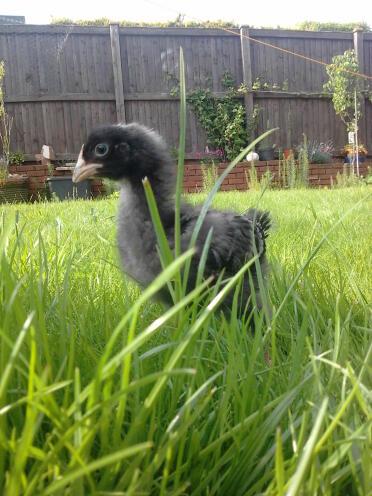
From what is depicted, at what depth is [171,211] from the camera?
158 centimetres

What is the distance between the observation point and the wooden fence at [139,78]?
1004cm

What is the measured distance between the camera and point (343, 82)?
35.2 feet

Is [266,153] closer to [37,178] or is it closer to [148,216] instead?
[37,178]

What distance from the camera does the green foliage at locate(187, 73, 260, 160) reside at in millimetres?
10719

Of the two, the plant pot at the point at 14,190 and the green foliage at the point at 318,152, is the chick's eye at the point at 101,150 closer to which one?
the plant pot at the point at 14,190

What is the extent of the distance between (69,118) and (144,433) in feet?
33.9

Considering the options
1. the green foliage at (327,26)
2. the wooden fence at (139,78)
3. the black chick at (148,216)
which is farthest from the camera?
the green foliage at (327,26)

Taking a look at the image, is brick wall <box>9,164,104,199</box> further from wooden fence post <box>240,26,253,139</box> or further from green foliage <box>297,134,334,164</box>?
green foliage <box>297,134,334,164</box>

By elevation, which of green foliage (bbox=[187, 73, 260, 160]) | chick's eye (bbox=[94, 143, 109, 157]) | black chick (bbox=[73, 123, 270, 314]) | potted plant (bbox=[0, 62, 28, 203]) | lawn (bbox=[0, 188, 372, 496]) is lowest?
lawn (bbox=[0, 188, 372, 496])

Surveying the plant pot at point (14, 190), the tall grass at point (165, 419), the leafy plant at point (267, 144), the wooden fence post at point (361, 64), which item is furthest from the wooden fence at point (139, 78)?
the tall grass at point (165, 419)

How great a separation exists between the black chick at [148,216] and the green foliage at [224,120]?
359 inches

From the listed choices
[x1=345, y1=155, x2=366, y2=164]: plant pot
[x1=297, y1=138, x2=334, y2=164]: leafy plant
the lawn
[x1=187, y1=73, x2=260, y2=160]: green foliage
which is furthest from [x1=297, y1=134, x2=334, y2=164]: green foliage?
the lawn

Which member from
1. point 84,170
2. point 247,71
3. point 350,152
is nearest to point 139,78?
point 247,71

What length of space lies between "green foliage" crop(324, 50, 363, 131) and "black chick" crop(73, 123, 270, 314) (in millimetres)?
10194
